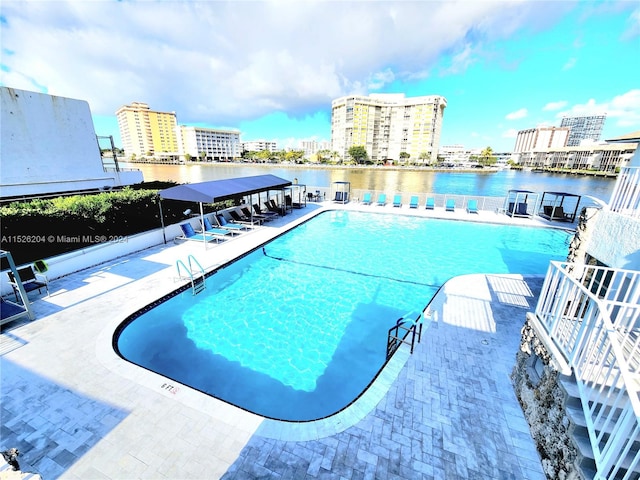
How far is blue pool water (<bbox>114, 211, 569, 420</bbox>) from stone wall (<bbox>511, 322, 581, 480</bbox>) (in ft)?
8.25

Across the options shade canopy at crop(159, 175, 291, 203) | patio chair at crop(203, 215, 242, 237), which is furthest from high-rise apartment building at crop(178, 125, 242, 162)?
patio chair at crop(203, 215, 242, 237)

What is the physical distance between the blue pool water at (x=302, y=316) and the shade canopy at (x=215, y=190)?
7.96 ft

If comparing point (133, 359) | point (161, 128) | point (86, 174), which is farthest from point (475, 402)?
point (161, 128)

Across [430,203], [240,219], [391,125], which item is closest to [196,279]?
[240,219]

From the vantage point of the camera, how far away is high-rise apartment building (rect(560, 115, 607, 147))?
160m

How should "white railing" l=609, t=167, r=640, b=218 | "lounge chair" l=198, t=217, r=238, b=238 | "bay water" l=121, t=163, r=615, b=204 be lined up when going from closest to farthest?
"white railing" l=609, t=167, r=640, b=218, "lounge chair" l=198, t=217, r=238, b=238, "bay water" l=121, t=163, r=615, b=204

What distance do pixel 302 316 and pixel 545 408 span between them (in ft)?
15.8

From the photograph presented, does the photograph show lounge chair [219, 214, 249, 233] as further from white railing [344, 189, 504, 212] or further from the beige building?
the beige building

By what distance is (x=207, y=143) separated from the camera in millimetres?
132375

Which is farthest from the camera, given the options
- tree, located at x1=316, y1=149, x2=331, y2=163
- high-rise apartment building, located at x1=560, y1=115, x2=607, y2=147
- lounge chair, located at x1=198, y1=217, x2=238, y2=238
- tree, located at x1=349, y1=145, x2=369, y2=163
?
high-rise apartment building, located at x1=560, y1=115, x2=607, y2=147

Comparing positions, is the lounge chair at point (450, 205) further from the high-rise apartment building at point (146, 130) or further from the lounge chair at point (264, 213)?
the high-rise apartment building at point (146, 130)

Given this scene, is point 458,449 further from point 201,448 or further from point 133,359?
point 133,359

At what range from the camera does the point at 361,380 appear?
5172mm

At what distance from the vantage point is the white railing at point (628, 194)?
4168 mm
